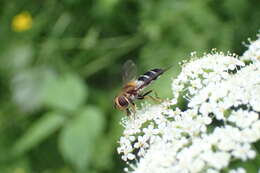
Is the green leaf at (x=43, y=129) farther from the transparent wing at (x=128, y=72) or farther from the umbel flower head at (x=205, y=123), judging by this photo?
the umbel flower head at (x=205, y=123)

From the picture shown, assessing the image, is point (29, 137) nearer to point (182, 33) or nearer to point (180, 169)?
point (182, 33)

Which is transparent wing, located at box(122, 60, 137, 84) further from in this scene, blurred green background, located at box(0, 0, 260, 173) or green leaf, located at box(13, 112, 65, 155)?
green leaf, located at box(13, 112, 65, 155)

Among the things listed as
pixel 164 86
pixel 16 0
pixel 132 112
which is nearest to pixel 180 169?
pixel 132 112

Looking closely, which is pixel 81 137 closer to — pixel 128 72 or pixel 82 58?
pixel 128 72

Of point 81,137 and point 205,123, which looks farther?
point 81,137

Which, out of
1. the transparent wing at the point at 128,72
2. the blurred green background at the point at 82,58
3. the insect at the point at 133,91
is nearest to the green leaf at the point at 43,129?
the blurred green background at the point at 82,58

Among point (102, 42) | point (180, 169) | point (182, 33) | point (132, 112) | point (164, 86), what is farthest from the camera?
point (102, 42)

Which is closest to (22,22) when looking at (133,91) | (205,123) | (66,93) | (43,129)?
(66,93)
